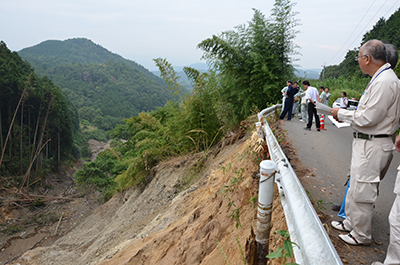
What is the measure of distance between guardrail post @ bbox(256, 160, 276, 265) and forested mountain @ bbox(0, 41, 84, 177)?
37.2 metres

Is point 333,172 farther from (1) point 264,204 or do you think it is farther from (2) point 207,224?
(1) point 264,204

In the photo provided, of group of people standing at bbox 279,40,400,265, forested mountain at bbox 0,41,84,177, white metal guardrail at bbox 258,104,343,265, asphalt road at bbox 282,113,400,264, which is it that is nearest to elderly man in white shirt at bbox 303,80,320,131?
asphalt road at bbox 282,113,400,264

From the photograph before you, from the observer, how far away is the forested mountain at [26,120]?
35625mm

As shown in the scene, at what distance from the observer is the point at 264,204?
6.77 feet

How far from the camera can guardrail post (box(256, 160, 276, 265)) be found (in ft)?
6.64

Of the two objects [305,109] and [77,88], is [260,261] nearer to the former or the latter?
[305,109]

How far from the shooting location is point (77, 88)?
120 m

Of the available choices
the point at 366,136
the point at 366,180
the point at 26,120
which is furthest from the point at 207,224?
the point at 26,120

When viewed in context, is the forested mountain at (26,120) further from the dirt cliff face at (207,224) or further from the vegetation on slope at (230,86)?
the dirt cliff face at (207,224)

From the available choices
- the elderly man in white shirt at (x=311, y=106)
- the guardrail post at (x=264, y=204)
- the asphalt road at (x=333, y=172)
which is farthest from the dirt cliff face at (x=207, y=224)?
the elderly man in white shirt at (x=311, y=106)

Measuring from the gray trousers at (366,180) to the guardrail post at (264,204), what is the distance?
1.02 meters

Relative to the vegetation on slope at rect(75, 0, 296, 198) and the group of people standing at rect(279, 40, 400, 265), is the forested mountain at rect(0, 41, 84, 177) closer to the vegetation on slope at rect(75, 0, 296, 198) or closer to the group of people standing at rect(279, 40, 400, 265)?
the vegetation on slope at rect(75, 0, 296, 198)

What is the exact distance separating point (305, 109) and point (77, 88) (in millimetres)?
129011

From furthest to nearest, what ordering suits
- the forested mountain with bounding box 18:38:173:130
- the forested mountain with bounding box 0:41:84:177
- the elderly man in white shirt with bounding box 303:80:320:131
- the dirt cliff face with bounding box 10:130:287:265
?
the forested mountain with bounding box 18:38:173:130 < the forested mountain with bounding box 0:41:84:177 < the elderly man in white shirt with bounding box 303:80:320:131 < the dirt cliff face with bounding box 10:130:287:265
